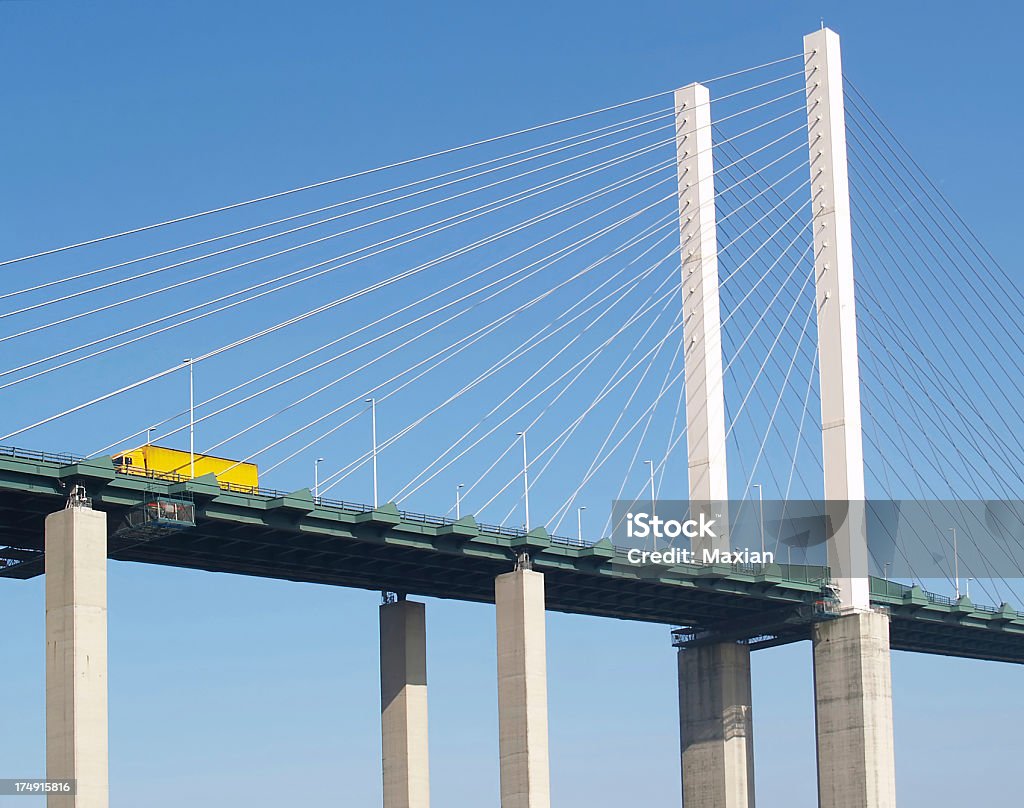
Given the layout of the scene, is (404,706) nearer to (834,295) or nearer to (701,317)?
(701,317)

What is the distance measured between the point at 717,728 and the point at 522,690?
949 inches

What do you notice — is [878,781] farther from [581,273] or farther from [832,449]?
[581,273]

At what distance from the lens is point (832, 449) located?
96.0 meters

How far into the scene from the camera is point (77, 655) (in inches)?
2655

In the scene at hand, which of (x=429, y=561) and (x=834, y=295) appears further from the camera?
(x=834, y=295)

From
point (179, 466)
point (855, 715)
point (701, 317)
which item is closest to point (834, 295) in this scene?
point (701, 317)

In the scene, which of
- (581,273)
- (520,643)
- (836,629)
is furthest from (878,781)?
(581,273)

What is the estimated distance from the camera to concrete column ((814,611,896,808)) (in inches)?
3880

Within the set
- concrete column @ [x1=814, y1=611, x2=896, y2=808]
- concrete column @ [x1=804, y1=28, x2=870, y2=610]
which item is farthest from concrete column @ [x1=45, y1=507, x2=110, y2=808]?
concrete column @ [x1=814, y1=611, x2=896, y2=808]

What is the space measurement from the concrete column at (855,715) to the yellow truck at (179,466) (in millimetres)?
34596

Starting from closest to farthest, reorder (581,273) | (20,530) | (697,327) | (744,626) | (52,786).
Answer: (52,786)
(20,530)
(581,273)
(697,327)
(744,626)

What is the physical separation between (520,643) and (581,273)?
1758cm

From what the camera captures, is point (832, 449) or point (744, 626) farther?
point (744, 626)

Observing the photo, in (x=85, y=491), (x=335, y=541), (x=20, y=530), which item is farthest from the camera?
(x=335, y=541)
